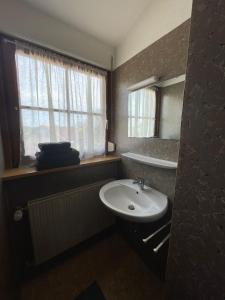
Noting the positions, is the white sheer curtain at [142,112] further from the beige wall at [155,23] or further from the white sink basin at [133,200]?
the white sink basin at [133,200]

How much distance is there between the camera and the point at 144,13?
3.81 feet

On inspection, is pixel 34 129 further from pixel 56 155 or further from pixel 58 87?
pixel 58 87

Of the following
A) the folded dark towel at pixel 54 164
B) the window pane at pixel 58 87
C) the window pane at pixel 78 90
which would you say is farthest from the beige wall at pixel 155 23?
the folded dark towel at pixel 54 164

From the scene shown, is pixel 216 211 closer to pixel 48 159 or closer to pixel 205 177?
pixel 205 177

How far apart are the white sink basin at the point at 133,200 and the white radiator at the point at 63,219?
0.22 meters

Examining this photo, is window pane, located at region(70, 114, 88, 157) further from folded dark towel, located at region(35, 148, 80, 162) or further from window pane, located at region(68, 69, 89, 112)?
folded dark towel, located at region(35, 148, 80, 162)

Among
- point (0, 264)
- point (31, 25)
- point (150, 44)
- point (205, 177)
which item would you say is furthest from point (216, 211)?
point (31, 25)

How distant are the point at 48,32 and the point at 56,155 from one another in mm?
1100

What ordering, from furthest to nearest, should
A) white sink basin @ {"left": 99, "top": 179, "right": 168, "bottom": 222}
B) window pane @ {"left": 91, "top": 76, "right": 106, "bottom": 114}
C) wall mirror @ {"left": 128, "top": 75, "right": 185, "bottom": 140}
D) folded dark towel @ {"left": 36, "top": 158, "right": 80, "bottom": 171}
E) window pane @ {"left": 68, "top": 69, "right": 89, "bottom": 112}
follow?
window pane @ {"left": 91, "top": 76, "right": 106, "bottom": 114}, window pane @ {"left": 68, "top": 69, "right": 89, "bottom": 112}, folded dark towel @ {"left": 36, "top": 158, "right": 80, "bottom": 171}, wall mirror @ {"left": 128, "top": 75, "right": 185, "bottom": 140}, white sink basin @ {"left": 99, "top": 179, "right": 168, "bottom": 222}

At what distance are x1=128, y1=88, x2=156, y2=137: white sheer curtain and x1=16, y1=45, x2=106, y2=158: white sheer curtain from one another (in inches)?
14.8

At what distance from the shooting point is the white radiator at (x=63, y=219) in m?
1.13

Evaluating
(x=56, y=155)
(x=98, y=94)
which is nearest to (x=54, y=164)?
(x=56, y=155)

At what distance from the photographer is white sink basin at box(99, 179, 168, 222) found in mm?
894

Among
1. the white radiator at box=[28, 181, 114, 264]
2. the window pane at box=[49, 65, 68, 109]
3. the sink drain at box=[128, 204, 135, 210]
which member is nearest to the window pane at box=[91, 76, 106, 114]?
the window pane at box=[49, 65, 68, 109]
